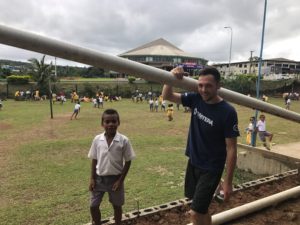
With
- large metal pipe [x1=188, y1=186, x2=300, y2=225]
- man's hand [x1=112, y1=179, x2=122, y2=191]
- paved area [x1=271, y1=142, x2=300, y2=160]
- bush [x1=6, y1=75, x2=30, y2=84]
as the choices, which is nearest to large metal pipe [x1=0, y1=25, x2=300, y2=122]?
man's hand [x1=112, y1=179, x2=122, y2=191]

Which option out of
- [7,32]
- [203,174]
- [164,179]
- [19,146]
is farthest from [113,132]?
[19,146]

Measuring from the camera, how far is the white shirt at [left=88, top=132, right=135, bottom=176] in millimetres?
3578

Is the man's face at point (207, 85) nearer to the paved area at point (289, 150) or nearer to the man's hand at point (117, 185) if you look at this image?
the man's hand at point (117, 185)

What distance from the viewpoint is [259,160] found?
7664 mm

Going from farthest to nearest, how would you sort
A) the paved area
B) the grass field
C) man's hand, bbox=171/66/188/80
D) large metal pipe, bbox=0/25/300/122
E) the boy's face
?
1. the paved area
2. the grass field
3. the boy's face
4. man's hand, bbox=171/66/188/80
5. large metal pipe, bbox=0/25/300/122

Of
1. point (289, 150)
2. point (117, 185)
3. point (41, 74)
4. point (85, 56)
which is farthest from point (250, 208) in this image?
point (41, 74)

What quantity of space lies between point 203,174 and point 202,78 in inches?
31.6

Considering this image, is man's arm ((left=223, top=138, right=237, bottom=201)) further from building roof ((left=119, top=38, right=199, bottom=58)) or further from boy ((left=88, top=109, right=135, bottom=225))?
building roof ((left=119, top=38, right=199, bottom=58))

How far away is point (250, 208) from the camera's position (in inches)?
165

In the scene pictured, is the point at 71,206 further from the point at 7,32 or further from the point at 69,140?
the point at 69,140

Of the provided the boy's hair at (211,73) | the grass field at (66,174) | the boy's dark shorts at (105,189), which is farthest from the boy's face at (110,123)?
the grass field at (66,174)

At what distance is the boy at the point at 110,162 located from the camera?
3564mm

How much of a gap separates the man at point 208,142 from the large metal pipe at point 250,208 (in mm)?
782

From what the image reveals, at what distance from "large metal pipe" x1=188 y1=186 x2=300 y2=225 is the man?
0.78 metres
